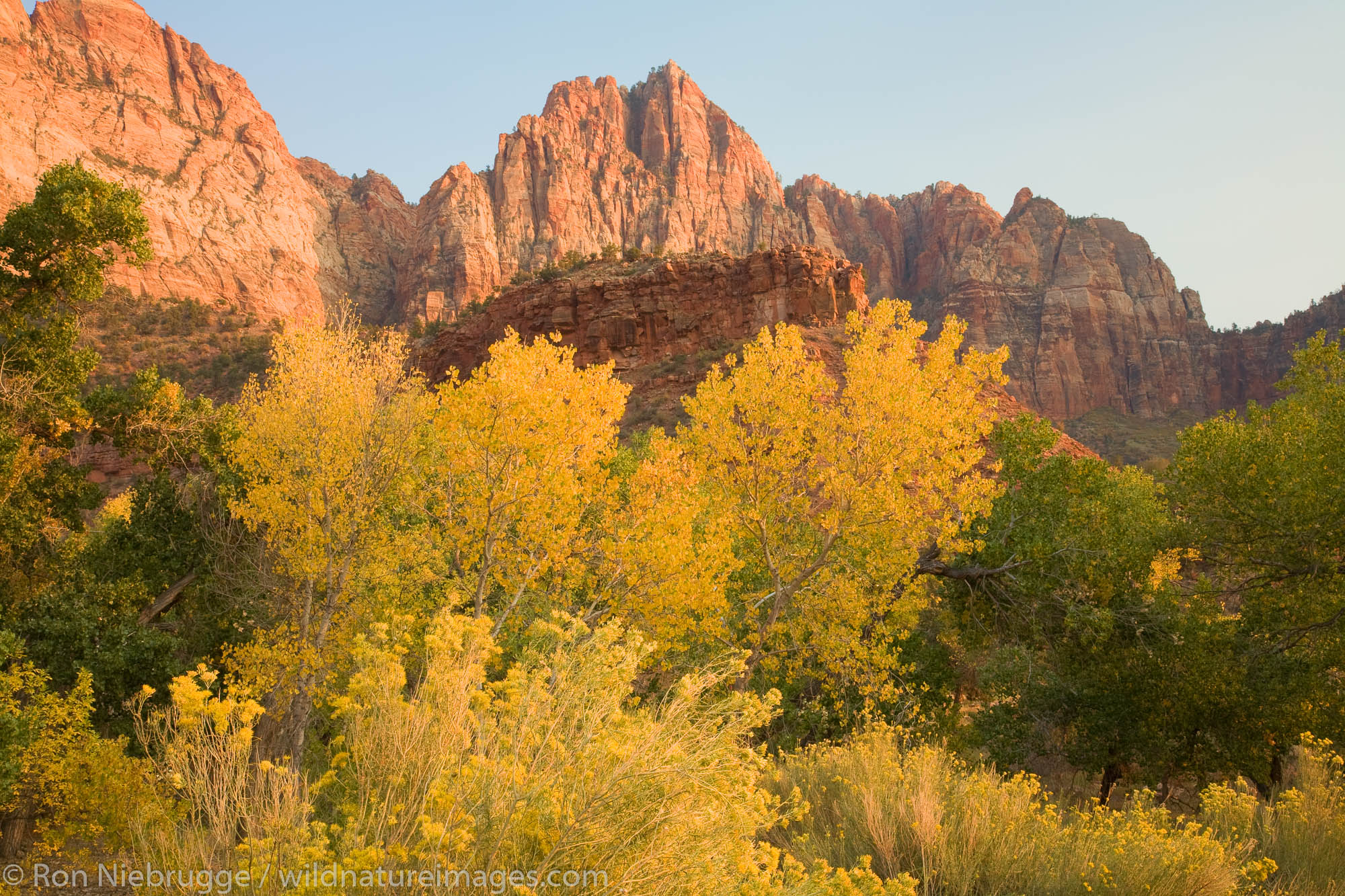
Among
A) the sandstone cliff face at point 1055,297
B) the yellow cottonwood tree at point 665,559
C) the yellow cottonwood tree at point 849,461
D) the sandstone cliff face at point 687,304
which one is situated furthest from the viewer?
the sandstone cliff face at point 1055,297

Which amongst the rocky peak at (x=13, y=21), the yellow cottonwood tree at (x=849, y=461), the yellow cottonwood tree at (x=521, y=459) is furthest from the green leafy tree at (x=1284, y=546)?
the rocky peak at (x=13, y=21)

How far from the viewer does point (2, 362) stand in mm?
12773

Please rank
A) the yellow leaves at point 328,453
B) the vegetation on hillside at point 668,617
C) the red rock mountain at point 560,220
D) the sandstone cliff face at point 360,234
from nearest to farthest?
the vegetation on hillside at point 668,617 → the yellow leaves at point 328,453 → the red rock mountain at point 560,220 → the sandstone cliff face at point 360,234

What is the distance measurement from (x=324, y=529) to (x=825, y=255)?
5256cm

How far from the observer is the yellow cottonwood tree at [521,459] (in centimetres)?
1019

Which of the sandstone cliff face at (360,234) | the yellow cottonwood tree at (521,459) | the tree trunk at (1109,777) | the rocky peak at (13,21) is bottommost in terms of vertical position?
the tree trunk at (1109,777)

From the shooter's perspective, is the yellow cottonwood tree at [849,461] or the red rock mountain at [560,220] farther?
the red rock mountain at [560,220]

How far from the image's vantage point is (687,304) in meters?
58.0

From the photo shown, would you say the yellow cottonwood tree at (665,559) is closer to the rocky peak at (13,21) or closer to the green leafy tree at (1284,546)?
the green leafy tree at (1284,546)

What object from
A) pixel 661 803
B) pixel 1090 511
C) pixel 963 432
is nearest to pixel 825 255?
pixel 1090 511

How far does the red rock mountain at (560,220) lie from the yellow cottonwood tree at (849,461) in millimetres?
80817

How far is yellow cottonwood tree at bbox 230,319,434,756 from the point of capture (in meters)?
12.4

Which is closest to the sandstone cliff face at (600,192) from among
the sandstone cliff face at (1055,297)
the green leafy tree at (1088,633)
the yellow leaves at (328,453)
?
the sandstone cliff face at (1055,297)

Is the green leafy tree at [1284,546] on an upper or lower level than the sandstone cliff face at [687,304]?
lower
